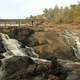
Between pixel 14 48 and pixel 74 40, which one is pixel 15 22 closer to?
pixel 74 40

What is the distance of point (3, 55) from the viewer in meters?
33.7

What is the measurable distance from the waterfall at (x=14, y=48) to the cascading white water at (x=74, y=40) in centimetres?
417

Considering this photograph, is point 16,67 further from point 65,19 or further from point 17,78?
point 65,19

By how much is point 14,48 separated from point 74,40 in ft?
20.8

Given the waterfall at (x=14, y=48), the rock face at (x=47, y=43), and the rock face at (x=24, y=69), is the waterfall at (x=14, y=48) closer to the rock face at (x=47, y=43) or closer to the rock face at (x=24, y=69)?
the rock face at (x=47, y=43)

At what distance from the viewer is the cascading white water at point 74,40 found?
37638 millimetres

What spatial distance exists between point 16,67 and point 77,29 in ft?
66.7

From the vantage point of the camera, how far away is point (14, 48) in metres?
37.8

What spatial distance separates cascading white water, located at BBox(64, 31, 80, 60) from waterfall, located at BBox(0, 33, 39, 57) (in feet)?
13.7

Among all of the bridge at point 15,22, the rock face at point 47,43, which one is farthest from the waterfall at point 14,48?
the bridge at point 15,22

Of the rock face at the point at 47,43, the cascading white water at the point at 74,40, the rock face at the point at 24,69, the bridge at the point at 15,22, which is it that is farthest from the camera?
the bridge at the point at 15,22

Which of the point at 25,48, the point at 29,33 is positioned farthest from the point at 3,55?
the point at 29,33

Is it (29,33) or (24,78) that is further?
(29,33)

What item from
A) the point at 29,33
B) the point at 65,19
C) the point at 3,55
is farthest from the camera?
the point at 65,19
